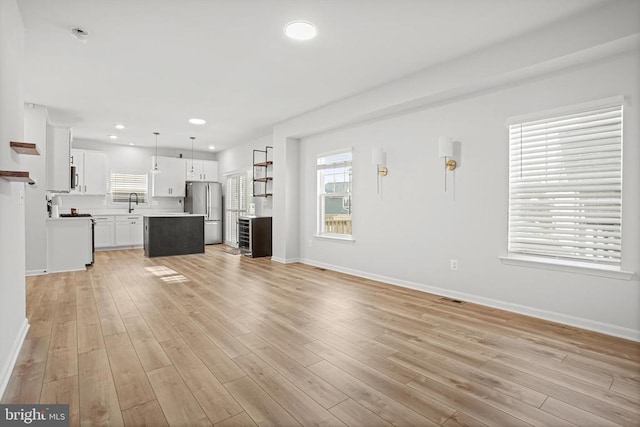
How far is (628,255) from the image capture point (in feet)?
8.91

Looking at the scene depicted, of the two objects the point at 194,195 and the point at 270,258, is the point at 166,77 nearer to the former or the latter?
the point at 270,258

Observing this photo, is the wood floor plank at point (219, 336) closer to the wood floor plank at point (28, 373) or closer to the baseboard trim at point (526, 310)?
the wood floor plank at point (28, 373)

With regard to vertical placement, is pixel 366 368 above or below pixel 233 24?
below

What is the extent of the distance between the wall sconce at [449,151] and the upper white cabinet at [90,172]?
305 inches

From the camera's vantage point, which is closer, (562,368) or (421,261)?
(562,368)

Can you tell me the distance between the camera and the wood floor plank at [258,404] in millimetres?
1665

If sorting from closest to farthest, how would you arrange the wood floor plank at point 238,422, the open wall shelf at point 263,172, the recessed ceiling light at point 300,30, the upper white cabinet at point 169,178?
the wood floor plank at point 238,422 < the recessed ceiling light at point 300,30 < the open wall shelf at point 263,172 < the upper white cabinet at point 169,178

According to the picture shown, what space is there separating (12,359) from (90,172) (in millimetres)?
6812

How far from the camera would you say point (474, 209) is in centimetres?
371

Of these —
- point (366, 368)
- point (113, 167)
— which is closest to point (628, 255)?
point (366, 368)

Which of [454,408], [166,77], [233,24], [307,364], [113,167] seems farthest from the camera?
[113,167]

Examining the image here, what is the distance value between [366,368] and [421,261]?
2289 mm

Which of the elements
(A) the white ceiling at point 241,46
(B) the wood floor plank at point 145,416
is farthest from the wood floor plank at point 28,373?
(A) the white ceiling at point 241,46

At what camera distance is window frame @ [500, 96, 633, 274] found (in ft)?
9.09
